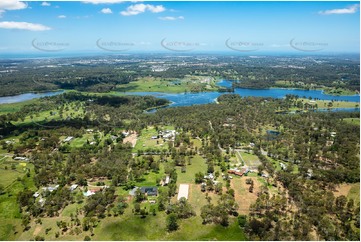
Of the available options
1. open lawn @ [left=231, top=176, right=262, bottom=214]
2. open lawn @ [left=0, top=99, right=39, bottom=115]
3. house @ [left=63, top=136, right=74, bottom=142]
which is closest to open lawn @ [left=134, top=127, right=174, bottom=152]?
house @ [left=63, top=136, right=74, bottom=142]

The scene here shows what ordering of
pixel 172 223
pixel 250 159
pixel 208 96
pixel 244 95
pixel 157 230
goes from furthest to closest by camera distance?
pixel 244 95, pixel 208 96, pixel 250 159, pixel 157 230, pixel 172 223

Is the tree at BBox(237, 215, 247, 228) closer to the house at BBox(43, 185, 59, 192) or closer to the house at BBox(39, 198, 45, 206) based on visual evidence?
the house at BBox(39, 198, 45, 206)

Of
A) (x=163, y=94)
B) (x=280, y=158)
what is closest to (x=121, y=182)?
(x=280, y=158)

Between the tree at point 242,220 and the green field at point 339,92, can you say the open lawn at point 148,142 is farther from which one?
the green field at point 339,92

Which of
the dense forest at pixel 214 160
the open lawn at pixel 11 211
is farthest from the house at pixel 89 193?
the open lawn at pixel 11 211

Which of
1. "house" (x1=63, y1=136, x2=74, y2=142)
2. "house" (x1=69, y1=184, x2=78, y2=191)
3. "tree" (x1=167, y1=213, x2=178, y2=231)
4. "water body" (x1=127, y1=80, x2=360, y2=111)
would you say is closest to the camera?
"tree" (x1=167, y1=213, x2=178, y2=231)

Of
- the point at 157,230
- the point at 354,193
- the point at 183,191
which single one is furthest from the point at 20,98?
the point at 354,193

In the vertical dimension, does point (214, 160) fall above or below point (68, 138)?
above

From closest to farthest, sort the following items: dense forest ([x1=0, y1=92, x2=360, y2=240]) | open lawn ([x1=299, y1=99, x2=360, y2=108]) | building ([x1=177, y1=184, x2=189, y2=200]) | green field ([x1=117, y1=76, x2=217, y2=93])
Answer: dense forest ([x1=0, y1=92, x2=360, y2=240]) < building ([x1=177, y1=184, x2=189, y2=200]) < open lawn ([x1=299, y1=99, x2=360, y2=108]) < green field ([x1=117, y1=76, x2=217, y2=93])

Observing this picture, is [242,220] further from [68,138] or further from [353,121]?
[353,121]

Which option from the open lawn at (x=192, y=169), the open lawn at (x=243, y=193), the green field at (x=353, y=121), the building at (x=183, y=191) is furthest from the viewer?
the green field at (x=353, y=121)

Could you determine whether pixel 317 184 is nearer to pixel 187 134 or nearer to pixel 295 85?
pixel 187 134
